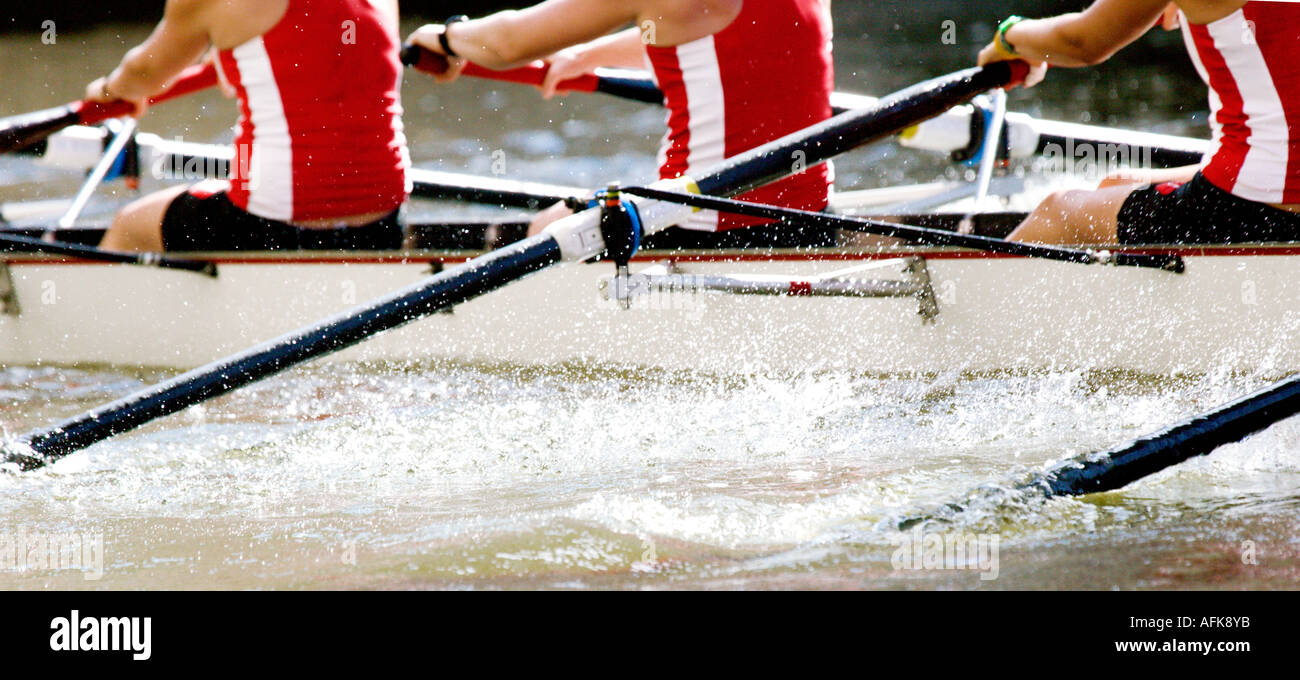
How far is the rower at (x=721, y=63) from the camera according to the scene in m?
3.00

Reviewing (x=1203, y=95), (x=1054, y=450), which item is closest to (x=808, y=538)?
(x=1054, y=450)

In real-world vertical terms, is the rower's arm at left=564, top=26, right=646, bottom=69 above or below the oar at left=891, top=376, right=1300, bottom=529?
above

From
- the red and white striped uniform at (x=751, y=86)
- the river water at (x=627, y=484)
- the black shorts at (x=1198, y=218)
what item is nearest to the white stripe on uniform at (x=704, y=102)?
the red and white striped uniform at (x=751, y=86)

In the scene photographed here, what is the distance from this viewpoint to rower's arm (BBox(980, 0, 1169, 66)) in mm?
2767

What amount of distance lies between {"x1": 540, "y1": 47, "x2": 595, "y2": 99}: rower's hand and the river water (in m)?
0.85

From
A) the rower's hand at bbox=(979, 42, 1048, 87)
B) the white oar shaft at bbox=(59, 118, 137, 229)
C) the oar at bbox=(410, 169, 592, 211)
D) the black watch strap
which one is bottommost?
the oar at bbox=(410, 169, 592, 211)

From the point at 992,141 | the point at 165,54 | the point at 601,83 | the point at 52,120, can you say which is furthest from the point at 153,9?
the point at 992,141

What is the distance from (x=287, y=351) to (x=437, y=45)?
4.85ft

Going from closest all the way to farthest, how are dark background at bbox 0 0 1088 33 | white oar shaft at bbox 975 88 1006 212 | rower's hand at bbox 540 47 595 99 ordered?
white oar shaft at bbox 975 88 1006 212 → rower's hand at bbox 540 47 595 99 → dark background at bbox 0 0 1088 33

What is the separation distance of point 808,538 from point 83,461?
156 centimetres

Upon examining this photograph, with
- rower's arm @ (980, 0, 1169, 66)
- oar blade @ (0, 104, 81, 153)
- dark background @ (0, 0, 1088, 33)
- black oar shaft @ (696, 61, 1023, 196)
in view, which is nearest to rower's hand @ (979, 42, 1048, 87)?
rower's arm @ (980, 0, 1169, 66)

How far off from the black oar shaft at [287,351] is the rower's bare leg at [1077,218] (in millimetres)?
1208

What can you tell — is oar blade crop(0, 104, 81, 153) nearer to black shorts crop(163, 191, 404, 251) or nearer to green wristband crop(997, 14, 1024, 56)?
black shorts crop(163, 191, 404, 251)

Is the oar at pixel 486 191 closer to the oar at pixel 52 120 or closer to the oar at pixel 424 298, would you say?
the oar at pixel 52 120
